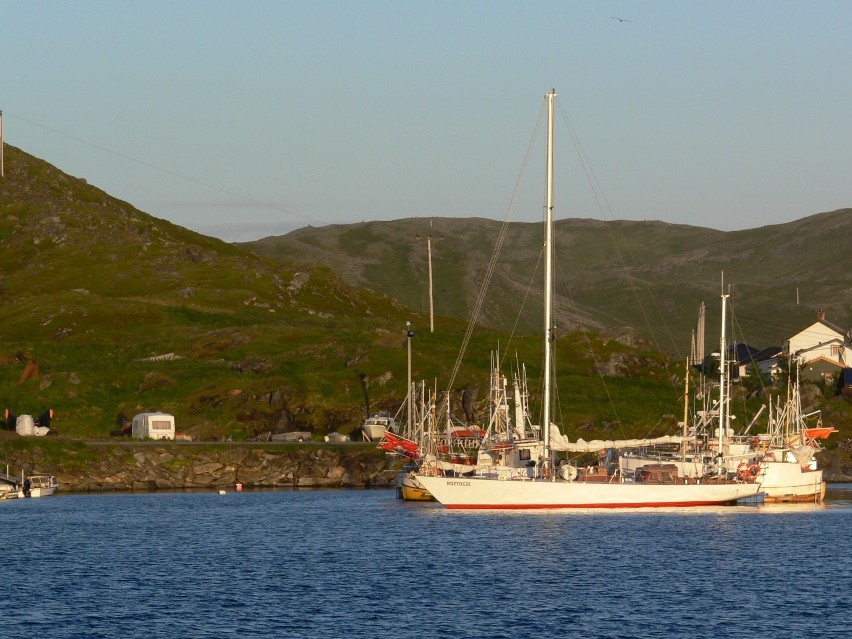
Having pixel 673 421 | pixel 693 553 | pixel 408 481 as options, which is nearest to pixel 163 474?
pixel 408 481

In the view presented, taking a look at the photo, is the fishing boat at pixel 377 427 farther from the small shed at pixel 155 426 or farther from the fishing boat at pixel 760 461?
the fishing boat at pixel 760 461

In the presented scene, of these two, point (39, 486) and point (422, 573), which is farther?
point (39, 486)

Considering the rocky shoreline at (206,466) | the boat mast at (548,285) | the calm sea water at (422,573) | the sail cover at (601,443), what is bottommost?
the calm sea water at (422,573)

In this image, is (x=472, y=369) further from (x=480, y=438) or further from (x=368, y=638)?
(x=368, y=638)

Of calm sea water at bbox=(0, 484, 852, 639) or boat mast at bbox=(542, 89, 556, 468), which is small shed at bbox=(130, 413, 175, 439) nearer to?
calm sea water at bbox=(0, 484, 852, 639)

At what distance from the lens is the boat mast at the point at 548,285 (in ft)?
320

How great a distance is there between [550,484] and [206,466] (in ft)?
169

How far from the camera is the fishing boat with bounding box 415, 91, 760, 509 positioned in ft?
326

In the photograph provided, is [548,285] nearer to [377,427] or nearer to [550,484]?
[550,484]

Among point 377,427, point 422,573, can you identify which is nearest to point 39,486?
point 377,427

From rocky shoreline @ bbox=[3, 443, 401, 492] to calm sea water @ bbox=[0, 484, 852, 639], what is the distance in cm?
2538

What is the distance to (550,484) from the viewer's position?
98750 mm

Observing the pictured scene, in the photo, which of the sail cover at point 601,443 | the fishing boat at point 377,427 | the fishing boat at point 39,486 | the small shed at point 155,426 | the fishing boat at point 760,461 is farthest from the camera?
the fishing boat at point 377,427

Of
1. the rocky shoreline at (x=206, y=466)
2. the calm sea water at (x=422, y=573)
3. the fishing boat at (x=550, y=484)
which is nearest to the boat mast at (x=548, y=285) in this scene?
the fishing boat at (x=550, y=484)
